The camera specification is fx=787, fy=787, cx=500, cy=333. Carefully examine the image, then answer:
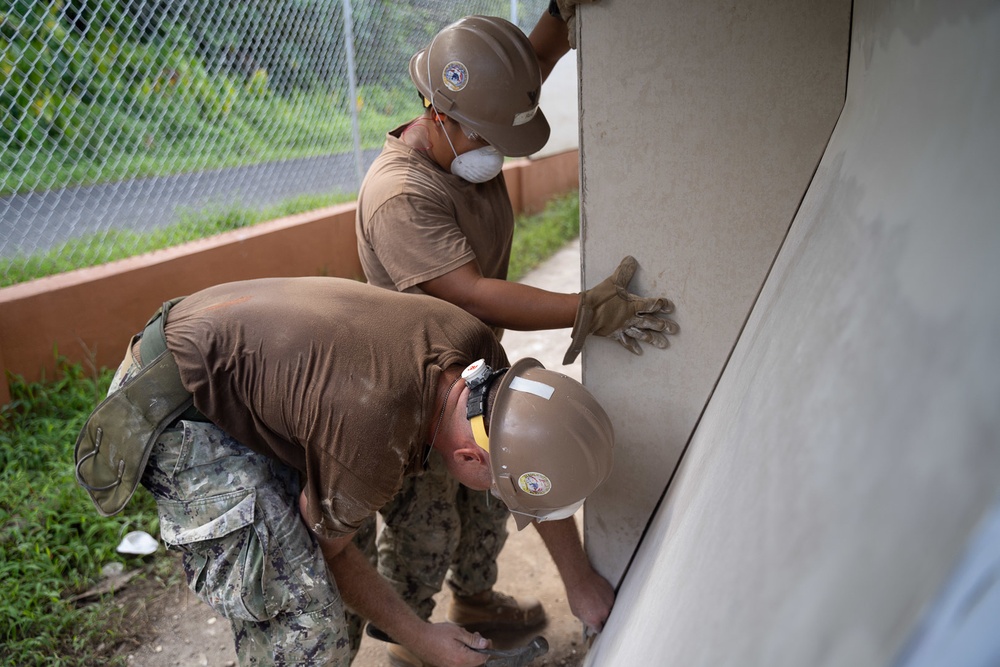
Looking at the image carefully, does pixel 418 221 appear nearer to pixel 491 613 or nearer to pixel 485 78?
pixel 485 78

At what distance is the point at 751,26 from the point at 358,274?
3.92 m

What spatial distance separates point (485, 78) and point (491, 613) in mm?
1729

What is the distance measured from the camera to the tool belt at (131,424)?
5.63 ft

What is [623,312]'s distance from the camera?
1.90 meters

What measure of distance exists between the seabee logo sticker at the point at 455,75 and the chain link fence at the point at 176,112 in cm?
238

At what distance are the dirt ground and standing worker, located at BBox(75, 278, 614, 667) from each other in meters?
0.79

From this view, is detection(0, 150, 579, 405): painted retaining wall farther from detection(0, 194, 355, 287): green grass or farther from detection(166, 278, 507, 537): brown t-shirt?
detection(166, 278, 507, 537): brown t-shirt

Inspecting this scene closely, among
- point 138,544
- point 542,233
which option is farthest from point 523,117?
point 542,233

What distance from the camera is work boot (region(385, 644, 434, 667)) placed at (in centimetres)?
247

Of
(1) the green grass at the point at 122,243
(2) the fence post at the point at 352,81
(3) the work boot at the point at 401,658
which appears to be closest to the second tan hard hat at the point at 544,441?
(3) the work boot at the point at 401,658

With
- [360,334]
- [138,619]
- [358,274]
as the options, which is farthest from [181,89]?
[360,334]

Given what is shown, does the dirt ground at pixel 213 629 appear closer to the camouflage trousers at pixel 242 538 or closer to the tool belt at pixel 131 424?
the camouflage trousers at pixel 242 538

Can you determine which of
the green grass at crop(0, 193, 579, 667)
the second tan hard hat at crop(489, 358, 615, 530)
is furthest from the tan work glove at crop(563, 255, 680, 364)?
the green grass at crop(0, 193, 579, 667)

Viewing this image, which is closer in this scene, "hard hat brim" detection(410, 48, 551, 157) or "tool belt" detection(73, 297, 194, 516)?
"tool belt" detection(73, 297, 194, 516)
